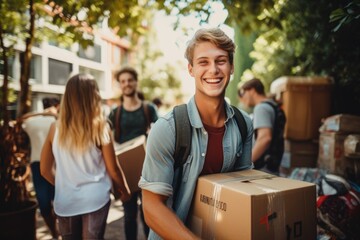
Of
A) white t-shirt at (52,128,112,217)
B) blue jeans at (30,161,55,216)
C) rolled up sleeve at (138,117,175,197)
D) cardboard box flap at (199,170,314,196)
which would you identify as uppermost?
rolled up sleeve at (138,117,175,197)

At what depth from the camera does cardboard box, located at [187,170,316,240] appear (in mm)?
1377

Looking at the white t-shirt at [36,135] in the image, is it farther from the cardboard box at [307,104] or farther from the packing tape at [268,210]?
the cardboard box at [307,104]

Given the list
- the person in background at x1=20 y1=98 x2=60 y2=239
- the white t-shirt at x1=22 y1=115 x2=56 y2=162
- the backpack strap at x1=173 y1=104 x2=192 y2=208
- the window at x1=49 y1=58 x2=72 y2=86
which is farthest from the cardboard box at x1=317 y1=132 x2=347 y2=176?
the window at x1=49 y1=58 x2=72 y2=86

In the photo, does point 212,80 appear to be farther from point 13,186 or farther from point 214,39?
point 13,186

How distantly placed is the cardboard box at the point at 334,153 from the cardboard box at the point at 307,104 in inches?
29.3

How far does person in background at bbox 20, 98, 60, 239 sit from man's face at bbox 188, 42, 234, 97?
8.63ft

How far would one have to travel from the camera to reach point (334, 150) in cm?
376

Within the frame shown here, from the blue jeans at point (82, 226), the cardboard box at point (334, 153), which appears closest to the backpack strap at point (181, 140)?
the blue jeans at point (82, 226)

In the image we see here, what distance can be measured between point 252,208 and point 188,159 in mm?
424

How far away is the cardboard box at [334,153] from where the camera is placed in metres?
3.68

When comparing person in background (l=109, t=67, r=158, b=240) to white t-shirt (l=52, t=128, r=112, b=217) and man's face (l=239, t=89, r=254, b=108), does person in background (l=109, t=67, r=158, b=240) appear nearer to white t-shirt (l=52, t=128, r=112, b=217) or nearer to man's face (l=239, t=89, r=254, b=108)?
man's face (l=239, t=89, r=254, b=108)

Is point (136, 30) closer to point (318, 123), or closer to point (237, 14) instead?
point (237, 14)

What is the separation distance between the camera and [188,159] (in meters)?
1.62

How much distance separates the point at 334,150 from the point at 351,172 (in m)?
0.33
